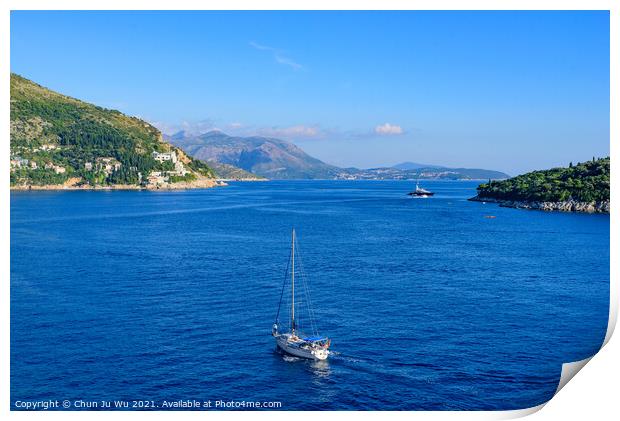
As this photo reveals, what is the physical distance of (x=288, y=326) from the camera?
84.9ft

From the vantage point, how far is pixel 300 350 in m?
22.0

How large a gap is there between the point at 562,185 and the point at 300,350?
77774mm

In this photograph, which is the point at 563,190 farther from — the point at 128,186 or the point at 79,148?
the point at 79,148

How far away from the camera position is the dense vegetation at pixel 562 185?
8006 cm

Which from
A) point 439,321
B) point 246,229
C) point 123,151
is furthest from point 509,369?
point 123,151

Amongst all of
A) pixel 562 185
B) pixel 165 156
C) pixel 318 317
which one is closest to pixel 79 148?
pixel 165 156

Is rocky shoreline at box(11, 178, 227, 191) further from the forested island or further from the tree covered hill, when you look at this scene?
the forested island

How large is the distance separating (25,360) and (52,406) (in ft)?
14.3

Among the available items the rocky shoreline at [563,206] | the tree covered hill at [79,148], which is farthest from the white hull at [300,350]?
the tree covered hill at [79,148]

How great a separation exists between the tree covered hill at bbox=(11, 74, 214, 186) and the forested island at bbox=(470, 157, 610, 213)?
302 feet

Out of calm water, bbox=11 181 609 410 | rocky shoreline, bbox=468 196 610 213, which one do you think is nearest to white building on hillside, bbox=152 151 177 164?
rocky shoreline, bbox=468 196 610 213

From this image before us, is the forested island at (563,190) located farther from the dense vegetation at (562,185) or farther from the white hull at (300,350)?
the white hull at (300,350)
